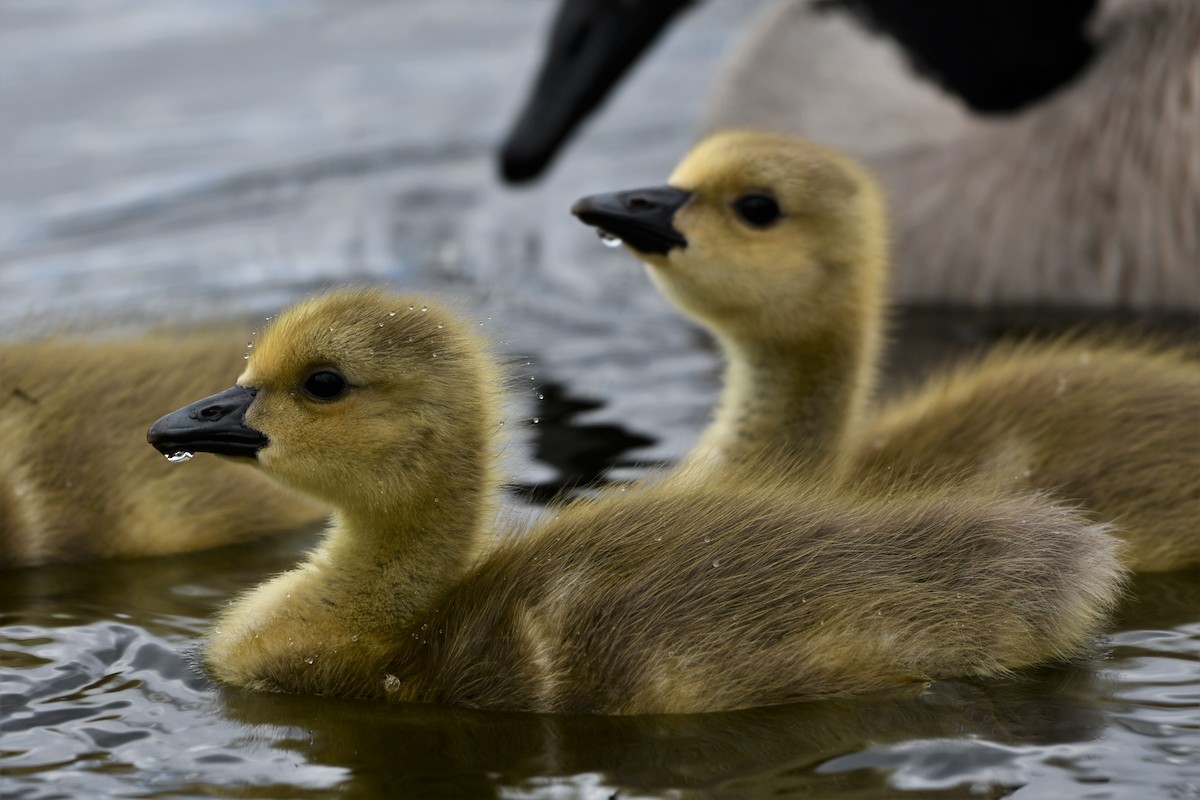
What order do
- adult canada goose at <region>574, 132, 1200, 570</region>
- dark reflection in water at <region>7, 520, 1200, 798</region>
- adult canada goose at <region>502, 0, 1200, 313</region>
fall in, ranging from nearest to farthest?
dark reflection in water at <region>7, 520, 1200, 798</region>
adult canada goose at <region>574, 132, 1200, 570</region>
adult canada goose at <region>502, 0, 1200, 313</region>

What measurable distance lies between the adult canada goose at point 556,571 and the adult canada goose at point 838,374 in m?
0.48

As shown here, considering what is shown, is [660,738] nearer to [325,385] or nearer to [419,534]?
[419,534]

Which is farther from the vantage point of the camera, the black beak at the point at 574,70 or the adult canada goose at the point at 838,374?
the black beak at the point at 574,70

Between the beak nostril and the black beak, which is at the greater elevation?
the black beak

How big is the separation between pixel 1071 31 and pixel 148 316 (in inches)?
110

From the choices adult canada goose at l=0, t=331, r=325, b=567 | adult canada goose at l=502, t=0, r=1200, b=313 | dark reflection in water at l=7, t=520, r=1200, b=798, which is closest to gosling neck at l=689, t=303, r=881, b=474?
dark reflection in water at l=7, t=520, r=1200, b=798

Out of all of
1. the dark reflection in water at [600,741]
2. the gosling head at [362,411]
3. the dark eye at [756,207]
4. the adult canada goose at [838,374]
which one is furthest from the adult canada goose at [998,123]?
the gosling head at [362,411]

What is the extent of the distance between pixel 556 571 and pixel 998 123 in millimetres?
3250

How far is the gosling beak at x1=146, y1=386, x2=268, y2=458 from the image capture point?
345 cm

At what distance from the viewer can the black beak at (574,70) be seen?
639 centimetres

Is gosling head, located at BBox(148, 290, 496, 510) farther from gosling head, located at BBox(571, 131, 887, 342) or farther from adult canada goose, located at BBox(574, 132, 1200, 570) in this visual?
gosling head, located at BBox(571, 131, 887, 342)

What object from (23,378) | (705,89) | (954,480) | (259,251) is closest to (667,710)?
(954,480)

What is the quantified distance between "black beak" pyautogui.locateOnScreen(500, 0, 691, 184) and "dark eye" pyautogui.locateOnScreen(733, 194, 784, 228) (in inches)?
86.8

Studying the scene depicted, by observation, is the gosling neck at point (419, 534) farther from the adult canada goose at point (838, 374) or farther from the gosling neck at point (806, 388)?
the gosling neck at point (806, 388)
